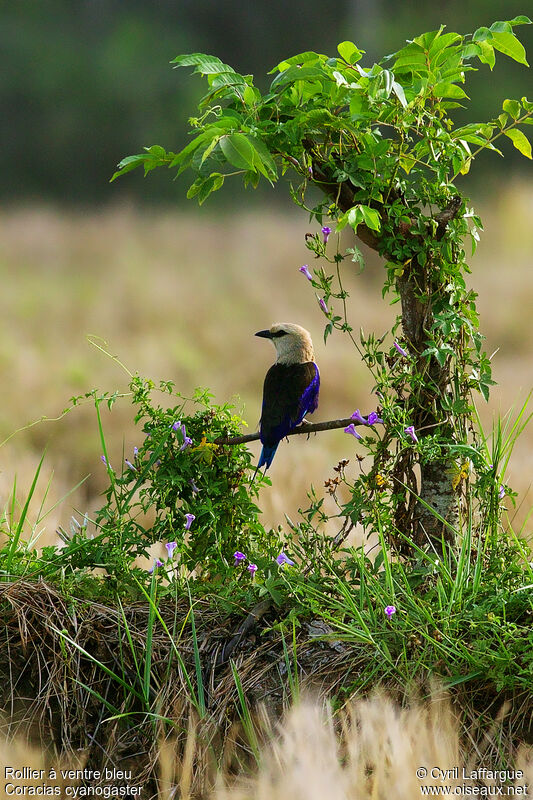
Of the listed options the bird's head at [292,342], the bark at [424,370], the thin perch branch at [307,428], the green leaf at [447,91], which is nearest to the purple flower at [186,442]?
the thin perch branch at [307,428]

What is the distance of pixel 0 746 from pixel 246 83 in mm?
1175

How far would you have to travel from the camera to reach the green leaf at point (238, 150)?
1.40 m

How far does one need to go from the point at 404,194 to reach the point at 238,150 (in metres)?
0.44

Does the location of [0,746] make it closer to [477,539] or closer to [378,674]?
[378,674]

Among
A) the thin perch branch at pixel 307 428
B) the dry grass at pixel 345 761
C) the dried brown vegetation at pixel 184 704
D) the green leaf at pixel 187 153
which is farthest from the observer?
the thin perch branch at pixel 307 428

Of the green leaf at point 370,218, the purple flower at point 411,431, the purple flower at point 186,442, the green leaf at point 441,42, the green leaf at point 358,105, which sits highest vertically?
the green leaf at point 441,42

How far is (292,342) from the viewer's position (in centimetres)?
190

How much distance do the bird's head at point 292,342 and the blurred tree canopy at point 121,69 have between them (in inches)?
492

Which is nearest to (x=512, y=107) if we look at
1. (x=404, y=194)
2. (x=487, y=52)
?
(x=487, y=52)

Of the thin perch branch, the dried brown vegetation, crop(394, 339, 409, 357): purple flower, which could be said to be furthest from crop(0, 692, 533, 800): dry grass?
crop(394, 339, 409, 357): purple flower

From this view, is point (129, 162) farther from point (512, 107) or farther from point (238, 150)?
point (512, 107)

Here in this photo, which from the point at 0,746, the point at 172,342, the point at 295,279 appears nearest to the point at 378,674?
the point at 0,746

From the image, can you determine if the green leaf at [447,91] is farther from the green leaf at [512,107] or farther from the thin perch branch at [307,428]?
the thin perch branch at [307,428]

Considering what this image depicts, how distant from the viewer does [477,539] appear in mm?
1748
